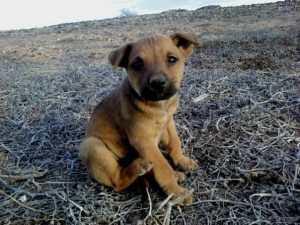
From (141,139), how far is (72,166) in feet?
3.33

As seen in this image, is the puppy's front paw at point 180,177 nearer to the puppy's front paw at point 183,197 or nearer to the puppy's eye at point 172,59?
the puppy's front paw at point 183,197

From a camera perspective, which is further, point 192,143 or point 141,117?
point 192,143

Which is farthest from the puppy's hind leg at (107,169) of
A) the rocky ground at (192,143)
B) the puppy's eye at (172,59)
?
the puppy's eye at (172,59)

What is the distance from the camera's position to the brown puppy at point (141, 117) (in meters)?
3.37

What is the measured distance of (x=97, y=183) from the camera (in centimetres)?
373

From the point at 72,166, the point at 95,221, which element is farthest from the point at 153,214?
the point at 72,166

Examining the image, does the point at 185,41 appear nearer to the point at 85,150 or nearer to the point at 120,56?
the point at 120,56

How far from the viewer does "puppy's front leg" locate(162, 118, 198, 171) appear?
3887mm

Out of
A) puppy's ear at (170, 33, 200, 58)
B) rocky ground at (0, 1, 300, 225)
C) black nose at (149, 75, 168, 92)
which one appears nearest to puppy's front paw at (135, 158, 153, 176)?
rocky ground at (0, 1, 300, 225)

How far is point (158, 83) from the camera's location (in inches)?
126

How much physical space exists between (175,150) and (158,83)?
0.96 meters

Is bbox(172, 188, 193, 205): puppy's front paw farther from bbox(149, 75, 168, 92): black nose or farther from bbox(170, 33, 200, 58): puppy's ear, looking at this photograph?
bbox(170, 33, 200, 58): puppy's ear

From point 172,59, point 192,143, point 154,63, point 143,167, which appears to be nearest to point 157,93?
point 154,63

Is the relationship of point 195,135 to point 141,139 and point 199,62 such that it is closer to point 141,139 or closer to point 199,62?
point 141,139
